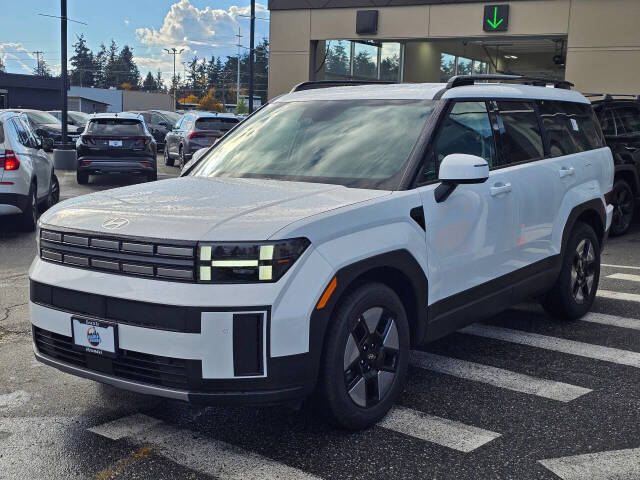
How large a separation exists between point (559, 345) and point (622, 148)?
261 inches

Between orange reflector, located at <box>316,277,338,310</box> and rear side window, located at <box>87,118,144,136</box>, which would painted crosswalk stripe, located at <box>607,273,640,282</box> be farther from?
rear side window, located at <box>87,118,144,136</box>

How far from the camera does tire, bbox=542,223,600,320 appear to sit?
618 cm

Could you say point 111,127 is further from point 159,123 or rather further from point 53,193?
point 159,123

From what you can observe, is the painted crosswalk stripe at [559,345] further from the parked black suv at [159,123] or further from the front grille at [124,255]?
the parked black suv at [159,123]

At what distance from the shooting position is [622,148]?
451 inches

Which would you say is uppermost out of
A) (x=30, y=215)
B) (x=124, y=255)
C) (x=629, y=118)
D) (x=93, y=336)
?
(x=629, y=118)

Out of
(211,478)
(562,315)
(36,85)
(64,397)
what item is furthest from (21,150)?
(36,85)

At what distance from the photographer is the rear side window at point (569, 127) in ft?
19.8

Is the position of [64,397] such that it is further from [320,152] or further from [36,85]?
[36,85]

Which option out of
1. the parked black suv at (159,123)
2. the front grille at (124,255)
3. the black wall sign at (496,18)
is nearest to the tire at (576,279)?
the front grille at (124,255)

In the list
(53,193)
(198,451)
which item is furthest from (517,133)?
(53,193)

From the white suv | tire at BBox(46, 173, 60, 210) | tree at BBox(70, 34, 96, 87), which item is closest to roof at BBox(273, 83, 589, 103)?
the white suv

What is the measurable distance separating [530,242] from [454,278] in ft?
3.60

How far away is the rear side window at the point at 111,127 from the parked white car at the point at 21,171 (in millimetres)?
4992
